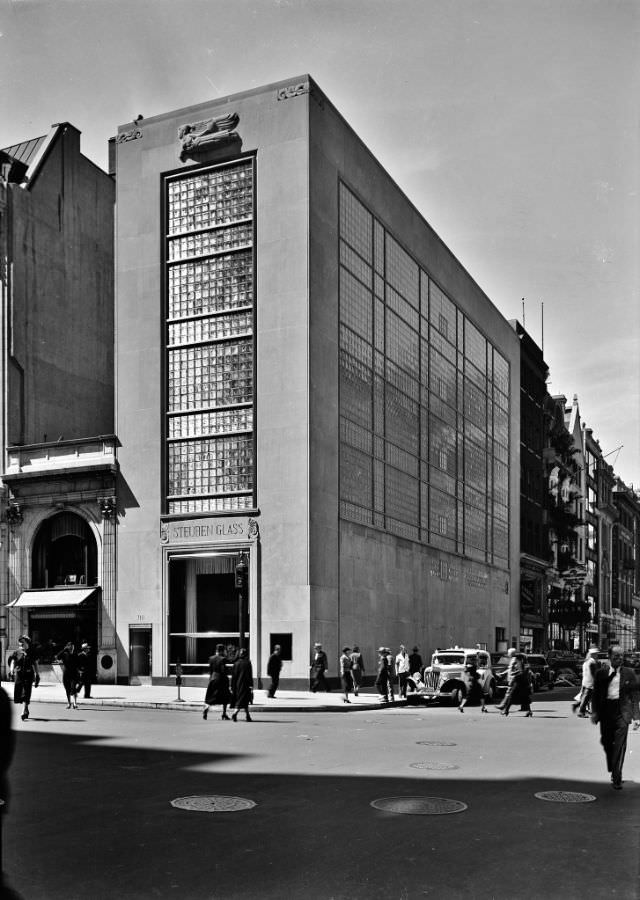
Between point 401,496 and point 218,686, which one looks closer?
point 218,686

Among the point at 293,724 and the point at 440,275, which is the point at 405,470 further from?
the point at 293,724

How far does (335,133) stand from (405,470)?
16.5 m

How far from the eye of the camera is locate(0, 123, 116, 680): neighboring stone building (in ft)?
135

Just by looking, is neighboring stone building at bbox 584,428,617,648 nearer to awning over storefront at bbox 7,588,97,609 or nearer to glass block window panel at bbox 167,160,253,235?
glass block window panel at bbox 167,160,253,235

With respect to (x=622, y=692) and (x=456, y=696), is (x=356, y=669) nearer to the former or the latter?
(x=456, y=696)

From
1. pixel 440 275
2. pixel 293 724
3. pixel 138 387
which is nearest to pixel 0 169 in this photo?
pixel 138 387

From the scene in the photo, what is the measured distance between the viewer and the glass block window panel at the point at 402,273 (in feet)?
160

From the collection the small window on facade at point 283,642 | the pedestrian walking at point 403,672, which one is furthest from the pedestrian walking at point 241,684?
the small window on facade at point 283,642

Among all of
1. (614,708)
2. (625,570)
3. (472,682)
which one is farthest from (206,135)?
(625,570)

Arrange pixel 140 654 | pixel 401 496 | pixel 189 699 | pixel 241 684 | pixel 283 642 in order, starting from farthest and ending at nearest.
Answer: pixel 401 496 → pixel 140 654 → pixel 283 642 → pixel 189 699 → pixel 241 684

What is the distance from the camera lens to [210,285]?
4091 cm

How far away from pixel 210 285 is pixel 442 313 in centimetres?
2002

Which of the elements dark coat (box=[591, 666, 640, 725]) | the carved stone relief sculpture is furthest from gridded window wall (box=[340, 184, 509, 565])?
dark coat (box=[591, 666, 640, 725])

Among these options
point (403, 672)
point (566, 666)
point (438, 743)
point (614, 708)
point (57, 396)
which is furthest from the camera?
point (566, 666)
